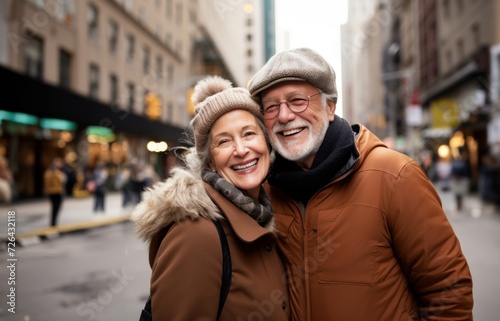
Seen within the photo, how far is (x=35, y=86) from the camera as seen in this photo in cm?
1738

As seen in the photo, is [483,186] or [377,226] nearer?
[377,226]

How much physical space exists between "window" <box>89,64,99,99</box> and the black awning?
5.80 feet

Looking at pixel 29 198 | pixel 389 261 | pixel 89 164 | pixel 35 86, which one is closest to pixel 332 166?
pixel 389 261

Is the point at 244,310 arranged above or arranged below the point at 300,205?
below

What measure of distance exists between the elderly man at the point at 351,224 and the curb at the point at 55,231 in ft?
31.7

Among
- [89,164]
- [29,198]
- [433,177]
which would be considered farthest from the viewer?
[89,164]

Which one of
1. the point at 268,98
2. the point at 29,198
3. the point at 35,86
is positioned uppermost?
the point at 35,86

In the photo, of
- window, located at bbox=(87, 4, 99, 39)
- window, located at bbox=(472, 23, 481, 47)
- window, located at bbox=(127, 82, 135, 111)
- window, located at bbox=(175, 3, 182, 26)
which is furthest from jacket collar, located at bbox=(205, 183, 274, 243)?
window, located at bbox=(175, 3, 182, 26)

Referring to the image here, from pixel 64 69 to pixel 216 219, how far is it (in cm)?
2344

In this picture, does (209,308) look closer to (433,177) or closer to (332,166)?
(332,166)

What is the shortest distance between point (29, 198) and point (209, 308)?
21.9m

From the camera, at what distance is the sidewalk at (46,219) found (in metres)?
11.7

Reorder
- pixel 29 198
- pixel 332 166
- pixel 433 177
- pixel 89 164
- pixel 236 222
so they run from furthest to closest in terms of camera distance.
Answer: pixel 89 164
pixel 29 198
pixel 433 177
pixel 332 166
pixel 236 222

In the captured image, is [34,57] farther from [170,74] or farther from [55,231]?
[170,74]
